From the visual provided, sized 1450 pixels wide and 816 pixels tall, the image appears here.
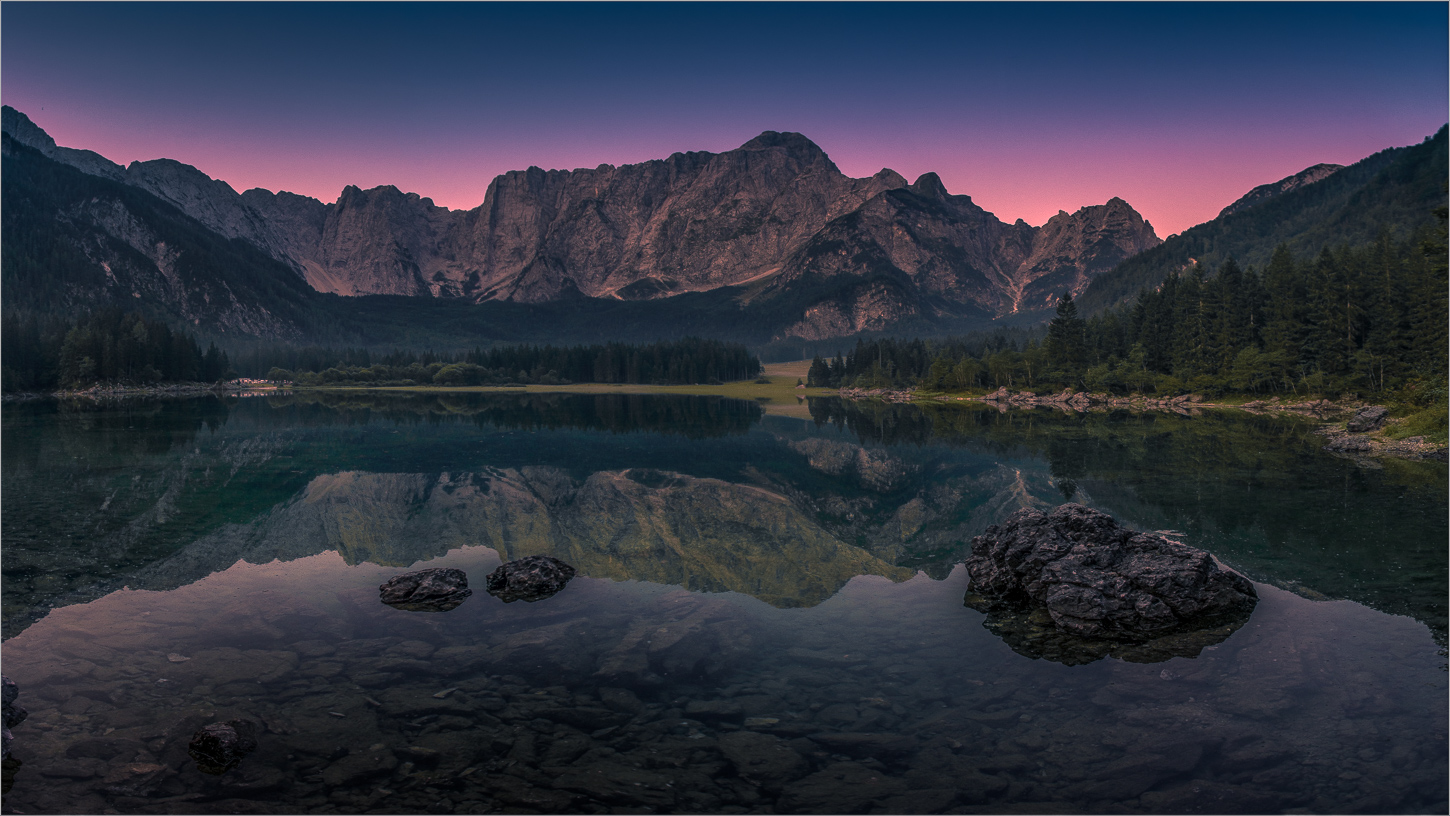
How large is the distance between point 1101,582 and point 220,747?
Answer: 21256 millimetres

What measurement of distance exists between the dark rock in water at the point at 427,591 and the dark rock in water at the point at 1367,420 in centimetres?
8152

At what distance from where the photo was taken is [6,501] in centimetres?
3631

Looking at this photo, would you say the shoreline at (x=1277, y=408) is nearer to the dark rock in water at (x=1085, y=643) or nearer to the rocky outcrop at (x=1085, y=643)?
the dark rock in water at (x=1085, y=643)

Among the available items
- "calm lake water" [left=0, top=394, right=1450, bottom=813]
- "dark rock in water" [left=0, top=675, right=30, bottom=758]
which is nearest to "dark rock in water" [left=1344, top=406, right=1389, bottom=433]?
"calm lake water" [left=0, top=394, right=1450, bottom=813]

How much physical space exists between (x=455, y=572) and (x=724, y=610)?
30.2 ft

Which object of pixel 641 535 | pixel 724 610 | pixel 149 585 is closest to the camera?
pixel 724 610

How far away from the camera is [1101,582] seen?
1992cm

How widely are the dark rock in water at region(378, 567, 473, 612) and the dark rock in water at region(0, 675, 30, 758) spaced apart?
839 cm

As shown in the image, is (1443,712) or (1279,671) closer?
(1443,712)

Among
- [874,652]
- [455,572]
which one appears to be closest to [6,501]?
[455,572]

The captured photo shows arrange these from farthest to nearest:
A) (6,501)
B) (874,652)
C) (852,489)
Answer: (852,489) < (6,501) < (874,652)

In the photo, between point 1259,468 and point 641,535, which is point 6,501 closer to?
point 641,535

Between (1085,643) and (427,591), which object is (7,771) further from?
(1085,643)

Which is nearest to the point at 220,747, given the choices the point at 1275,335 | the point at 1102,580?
the point at 1102,580
